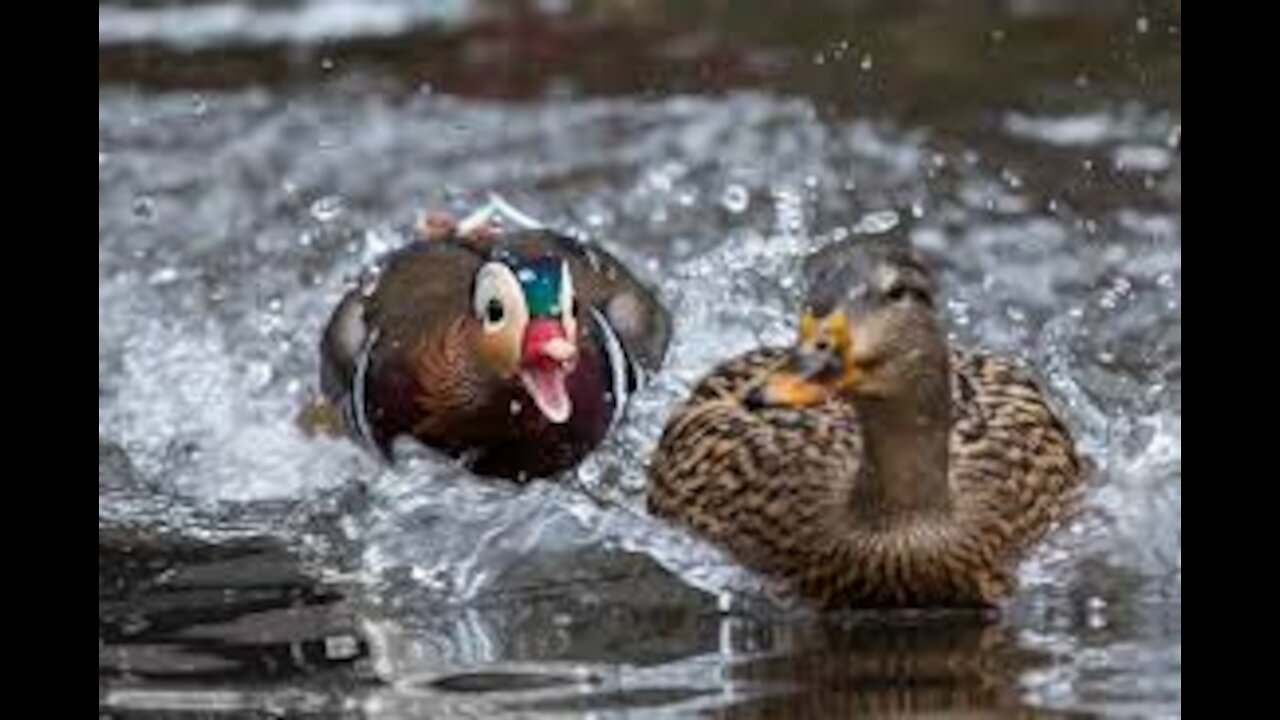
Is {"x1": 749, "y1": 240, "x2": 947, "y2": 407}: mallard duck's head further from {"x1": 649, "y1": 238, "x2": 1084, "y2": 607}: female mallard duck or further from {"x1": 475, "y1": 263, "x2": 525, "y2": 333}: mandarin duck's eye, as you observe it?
{"x1": 475, "y1": 263, "x2": 525, "y2": 333}: mandarin duck's eye

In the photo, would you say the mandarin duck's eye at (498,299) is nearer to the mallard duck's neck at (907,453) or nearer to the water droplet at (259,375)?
the mallard duck's neck at (907,453)

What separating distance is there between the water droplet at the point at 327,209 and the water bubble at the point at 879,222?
156 centimetres

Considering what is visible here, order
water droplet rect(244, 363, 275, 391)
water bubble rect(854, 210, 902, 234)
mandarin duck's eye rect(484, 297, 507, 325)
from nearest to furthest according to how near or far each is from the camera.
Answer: mandarin duck's eye rect(484, 297, 507, 325), water droplet rect(244, 363, 275, 391), water bubble rect(854, 210, 902, 234)

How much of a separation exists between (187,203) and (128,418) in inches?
77.1

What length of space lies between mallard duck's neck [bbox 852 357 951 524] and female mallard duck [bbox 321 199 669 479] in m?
0.83

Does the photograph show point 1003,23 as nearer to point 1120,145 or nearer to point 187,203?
point 1120,145

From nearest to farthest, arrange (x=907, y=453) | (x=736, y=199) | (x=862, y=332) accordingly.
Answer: (x=862, y=332) → (x=907, y=453) → (x=736, y=199)

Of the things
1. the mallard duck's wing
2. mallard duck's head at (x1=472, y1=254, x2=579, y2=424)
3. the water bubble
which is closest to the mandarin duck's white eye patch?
mallard duck's head at (x1=472, y1=254, x2=579, y2=424)

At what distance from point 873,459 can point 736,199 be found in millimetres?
3342

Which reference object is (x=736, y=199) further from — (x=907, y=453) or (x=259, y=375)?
(x=907, y=453)

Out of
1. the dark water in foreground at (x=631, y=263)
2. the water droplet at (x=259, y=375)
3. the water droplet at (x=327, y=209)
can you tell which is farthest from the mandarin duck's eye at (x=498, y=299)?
the water droplet at (x=327, y=209)

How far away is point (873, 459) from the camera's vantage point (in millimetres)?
6688

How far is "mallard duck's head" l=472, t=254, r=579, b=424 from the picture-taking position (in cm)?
724

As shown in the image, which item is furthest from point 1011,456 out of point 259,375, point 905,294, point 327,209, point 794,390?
point 327,209
